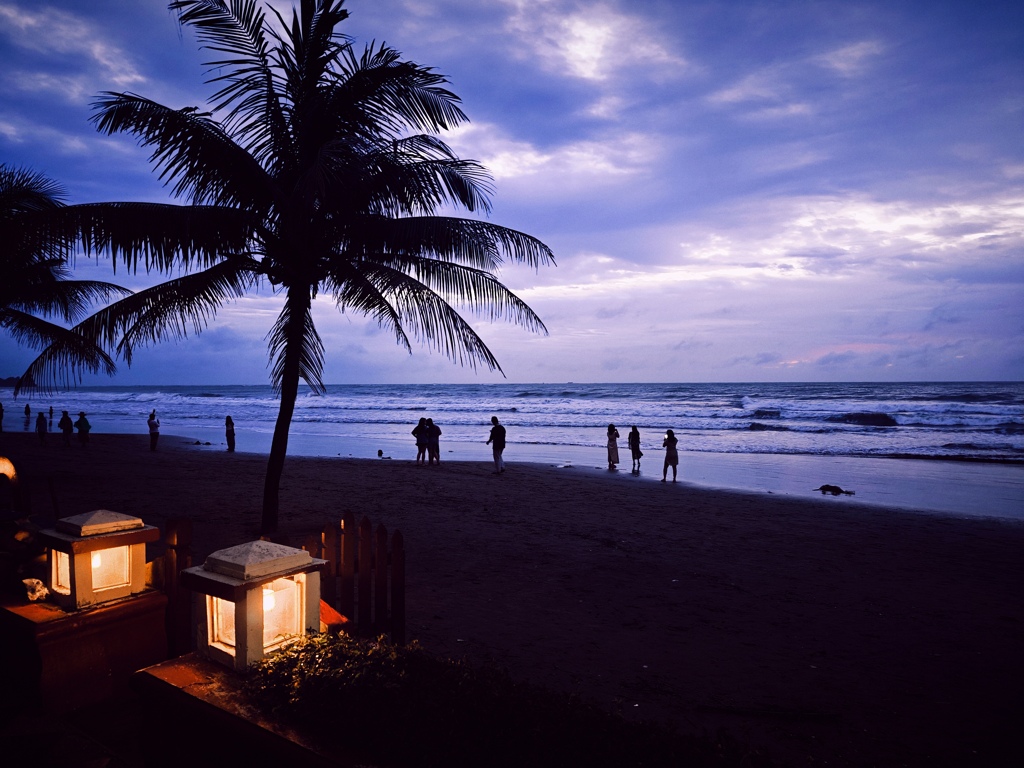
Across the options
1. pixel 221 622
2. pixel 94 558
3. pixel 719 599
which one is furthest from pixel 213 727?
pixel 719 599

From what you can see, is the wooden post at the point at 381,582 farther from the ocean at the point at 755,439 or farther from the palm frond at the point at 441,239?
the ocean at the point at 755,439

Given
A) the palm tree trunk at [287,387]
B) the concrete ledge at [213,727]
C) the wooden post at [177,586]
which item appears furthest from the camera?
the palm tree trunk at [287,387]

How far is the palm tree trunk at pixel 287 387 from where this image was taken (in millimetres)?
7086

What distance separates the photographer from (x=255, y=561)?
2.69m

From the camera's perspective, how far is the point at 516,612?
6.21m

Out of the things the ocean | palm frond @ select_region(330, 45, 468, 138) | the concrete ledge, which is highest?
palm frond @ select_region(330, 45, 468, 138)

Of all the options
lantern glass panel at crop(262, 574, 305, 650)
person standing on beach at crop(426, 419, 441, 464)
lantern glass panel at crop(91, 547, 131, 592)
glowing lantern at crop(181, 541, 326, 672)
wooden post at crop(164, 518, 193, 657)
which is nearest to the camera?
glowing lantern at crop(181, 541, 326, 672)

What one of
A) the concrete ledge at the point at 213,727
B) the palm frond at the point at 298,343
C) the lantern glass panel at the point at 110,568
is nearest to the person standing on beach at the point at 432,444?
the palm frond at the point at 298,343

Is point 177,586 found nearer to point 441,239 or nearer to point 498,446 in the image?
point 441,239

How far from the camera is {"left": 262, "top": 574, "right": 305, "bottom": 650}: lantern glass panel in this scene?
2.77 m

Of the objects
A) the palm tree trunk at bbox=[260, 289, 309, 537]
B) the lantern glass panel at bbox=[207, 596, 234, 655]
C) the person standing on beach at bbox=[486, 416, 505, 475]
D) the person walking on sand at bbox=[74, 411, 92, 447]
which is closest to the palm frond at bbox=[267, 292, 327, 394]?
the palm tree trunk at bbox=[260, 289, 309, 537]

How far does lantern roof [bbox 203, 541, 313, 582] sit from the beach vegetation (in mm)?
377

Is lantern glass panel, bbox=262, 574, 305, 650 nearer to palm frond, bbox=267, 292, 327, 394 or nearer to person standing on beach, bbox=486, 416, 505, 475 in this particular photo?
palm frond, bbox=267, 292, 327, 394

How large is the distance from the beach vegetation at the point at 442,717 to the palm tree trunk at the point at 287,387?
187 inches
